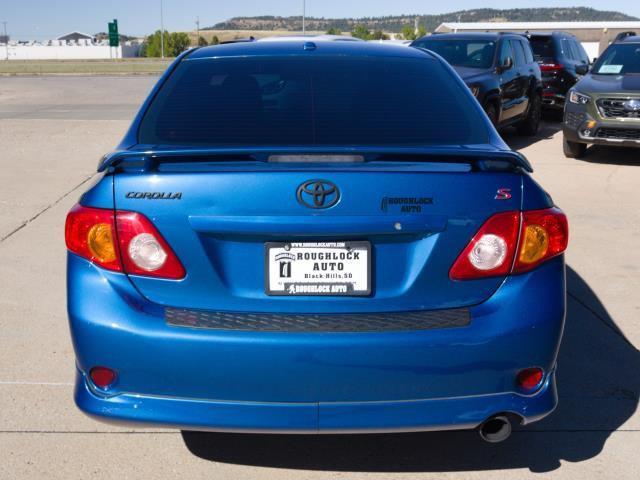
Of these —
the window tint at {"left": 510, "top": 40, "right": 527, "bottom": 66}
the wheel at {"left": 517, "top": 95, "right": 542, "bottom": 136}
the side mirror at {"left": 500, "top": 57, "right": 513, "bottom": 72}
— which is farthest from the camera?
the wheel at {"left": 517, "top": 95, "right": 542, "bottom": 136}

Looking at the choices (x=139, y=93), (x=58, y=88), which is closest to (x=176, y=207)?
(x=139, y=93)

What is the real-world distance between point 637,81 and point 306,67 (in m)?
9.08

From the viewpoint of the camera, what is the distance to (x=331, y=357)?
278 cm

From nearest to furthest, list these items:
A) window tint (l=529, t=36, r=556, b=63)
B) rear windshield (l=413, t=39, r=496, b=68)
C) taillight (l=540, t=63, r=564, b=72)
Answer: rear windshield (l=413, t=39, r=496, b=68)
taillight (l=540, t=63, r=564, b=72)
window tint (l=529, t=36, r=556, b=63)

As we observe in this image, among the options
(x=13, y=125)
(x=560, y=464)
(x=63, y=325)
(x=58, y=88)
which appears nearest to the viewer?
(x=560, y=464)

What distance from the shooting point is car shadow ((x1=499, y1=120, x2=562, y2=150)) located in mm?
14031

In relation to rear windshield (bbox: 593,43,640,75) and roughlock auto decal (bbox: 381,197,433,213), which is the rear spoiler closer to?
roughlock auto decal (bbox: 381,197,433,213)

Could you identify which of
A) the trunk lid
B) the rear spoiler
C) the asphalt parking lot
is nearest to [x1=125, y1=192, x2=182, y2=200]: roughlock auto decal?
the trunk lid

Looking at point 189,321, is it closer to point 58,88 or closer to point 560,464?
point 560,464

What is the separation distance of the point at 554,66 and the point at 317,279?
49.6 ft

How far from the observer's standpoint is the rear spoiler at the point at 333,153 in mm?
2898

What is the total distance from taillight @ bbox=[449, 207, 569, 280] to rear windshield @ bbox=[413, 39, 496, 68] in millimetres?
10692

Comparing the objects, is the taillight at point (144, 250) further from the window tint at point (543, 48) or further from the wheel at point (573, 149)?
the window tint at point (543, 48)

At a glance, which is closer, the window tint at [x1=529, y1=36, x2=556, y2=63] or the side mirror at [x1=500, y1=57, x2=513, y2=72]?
the side mirror at [x1=500, y1=57, x2=513, y2=72]
